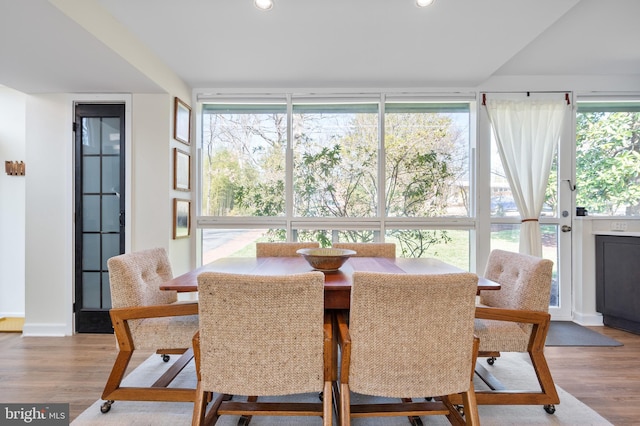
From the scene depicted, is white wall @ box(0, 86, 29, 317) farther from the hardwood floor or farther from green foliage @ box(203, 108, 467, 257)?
green foliage @ box(203, 108, 467, 257)

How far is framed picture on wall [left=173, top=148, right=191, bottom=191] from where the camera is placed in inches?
123

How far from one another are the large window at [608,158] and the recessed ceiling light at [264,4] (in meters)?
3.32

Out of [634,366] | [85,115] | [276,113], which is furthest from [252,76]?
[634,366]

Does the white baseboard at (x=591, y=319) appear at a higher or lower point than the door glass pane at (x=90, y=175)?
lower

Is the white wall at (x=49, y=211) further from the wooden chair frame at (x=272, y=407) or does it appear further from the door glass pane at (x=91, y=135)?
the wooden chair frame at (x=272, y=407)

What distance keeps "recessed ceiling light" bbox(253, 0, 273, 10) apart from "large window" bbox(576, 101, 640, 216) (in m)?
3.32

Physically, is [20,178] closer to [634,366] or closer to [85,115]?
[85,115]

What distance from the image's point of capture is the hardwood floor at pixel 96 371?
1959 millimetres

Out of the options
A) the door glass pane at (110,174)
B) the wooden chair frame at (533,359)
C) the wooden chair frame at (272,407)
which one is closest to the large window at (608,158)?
the wooden chair frame at (533,359)

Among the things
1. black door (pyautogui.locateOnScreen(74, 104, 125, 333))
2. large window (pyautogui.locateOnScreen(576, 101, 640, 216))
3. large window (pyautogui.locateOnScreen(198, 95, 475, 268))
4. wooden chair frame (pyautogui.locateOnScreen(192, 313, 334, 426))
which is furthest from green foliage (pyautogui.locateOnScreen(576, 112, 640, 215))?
black door (pyautogui.locateOnScreen(74, 104, 125, 333))

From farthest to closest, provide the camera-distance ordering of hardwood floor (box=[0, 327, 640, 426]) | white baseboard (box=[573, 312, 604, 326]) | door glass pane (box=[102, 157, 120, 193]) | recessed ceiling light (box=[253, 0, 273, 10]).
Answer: white baseboard (box=[573, 312, 604, 326])
door glass pane (box=[102, 157, 120, 193])
recessed ceiling light (box=[253, 0, 273, 10])
hardwood floor (box=[0, 327, 640, 426])

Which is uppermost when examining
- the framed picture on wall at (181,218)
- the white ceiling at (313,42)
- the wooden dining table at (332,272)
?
the white ceiling at (313,42)

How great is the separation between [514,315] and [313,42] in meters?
2.30

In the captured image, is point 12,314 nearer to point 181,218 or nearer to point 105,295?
point 105,295
